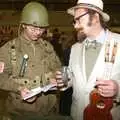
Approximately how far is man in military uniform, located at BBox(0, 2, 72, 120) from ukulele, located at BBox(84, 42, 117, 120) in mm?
395

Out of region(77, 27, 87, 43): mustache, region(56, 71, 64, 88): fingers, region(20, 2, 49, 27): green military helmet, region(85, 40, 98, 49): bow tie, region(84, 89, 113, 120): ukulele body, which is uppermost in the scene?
region(20, 2, 49, 27): green military helmet

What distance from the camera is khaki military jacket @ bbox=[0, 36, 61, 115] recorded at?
3238 millimetres

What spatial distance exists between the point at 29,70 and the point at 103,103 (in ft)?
2.37

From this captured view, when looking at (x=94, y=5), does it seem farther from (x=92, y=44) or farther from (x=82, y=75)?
(x=82, y=75)

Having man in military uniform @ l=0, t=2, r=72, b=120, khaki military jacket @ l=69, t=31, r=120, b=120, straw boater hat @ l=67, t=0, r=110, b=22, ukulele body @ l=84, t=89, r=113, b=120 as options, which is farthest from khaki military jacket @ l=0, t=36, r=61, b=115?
straw boater hat @ l=67, t=0, r=110, b=22

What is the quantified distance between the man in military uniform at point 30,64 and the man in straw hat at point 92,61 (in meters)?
0.26

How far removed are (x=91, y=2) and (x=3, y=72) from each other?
2.92ft

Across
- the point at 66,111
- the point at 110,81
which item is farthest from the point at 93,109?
the point at 66,111

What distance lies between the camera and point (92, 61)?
3.04 meters

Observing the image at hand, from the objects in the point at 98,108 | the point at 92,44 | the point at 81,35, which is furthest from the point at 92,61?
the point at 98,108

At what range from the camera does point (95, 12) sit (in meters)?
3.00

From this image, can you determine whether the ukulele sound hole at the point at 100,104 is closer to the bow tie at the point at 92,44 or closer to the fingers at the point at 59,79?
the fingers at the point at 59,79

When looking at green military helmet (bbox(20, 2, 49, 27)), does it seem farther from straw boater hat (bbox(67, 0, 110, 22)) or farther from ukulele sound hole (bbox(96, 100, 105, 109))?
ukulele sound hole (bbox(96, 100, 105, 109))

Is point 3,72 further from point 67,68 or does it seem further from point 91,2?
point 91,2
